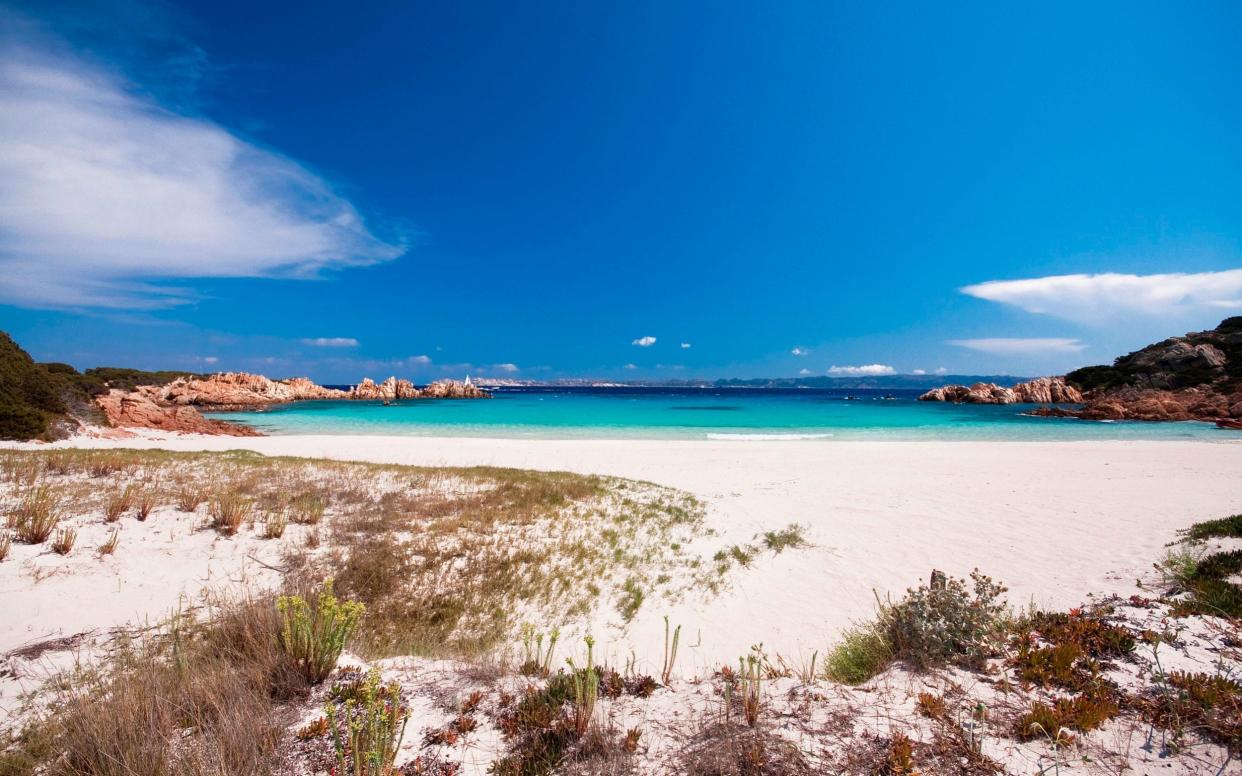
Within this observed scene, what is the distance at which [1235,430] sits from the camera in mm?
35375

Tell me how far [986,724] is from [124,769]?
18.2 feet

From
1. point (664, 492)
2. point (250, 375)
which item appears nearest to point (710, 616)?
point (664, 492)

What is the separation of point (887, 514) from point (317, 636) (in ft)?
42.3

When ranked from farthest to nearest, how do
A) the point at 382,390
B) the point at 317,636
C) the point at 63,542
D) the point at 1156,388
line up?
the point at 382,390, the point at 1156,388, the point at 63,542, the point at 317,636

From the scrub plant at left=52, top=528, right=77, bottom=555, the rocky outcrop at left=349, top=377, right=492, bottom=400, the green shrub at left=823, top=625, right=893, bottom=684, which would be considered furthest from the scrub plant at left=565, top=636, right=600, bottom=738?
the rocky outcrop at left=349, top=377, right=492, bottom=400

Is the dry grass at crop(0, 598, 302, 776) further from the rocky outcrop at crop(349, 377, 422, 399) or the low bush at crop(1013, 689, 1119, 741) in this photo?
the rocky outcrop at crop(349, 377, 422, 399)

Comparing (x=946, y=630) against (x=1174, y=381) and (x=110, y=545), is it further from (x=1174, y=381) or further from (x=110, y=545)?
(x=1174, y=381)

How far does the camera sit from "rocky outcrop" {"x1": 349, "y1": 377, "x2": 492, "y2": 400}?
89875mm

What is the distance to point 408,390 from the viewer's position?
9631cm

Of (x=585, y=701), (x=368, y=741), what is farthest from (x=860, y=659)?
(x=368, y=741)

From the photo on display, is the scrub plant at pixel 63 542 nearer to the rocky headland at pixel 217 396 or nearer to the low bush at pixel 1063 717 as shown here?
the low bush at pixel 1063 717

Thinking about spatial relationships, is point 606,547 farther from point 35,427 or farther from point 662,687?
point 35,427

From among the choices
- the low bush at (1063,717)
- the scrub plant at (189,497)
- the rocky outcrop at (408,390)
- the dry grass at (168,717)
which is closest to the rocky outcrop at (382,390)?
the rocky outcrop at (408,390)

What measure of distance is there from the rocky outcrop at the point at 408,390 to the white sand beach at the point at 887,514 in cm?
6745
